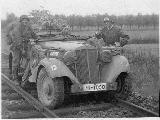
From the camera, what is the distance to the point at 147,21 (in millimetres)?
7980

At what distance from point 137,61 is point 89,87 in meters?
3.02

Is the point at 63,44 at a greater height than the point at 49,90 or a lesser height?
greater

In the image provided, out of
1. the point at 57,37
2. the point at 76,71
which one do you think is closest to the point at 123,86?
the point at 76,71

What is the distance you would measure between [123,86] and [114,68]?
0.43m

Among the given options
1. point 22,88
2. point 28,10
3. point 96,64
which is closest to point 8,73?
point 22,88

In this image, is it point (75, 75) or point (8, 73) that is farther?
point (8, 73)

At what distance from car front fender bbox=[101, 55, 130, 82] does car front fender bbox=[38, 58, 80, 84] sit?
634 mm

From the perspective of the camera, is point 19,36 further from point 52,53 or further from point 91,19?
point 91,19

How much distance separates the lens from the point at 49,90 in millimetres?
6816

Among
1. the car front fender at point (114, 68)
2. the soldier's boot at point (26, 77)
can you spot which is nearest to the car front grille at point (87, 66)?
the car front fender at point (114, 68)

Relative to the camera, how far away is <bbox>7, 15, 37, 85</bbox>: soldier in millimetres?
8078

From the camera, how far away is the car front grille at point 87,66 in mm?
6938

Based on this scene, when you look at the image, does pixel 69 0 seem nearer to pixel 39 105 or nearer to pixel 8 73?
pixel 39 105

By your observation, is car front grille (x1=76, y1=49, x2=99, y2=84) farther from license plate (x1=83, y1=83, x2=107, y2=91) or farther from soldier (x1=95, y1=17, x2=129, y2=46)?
soldier (x1=95, y1=17, x2=129, y2=46)
